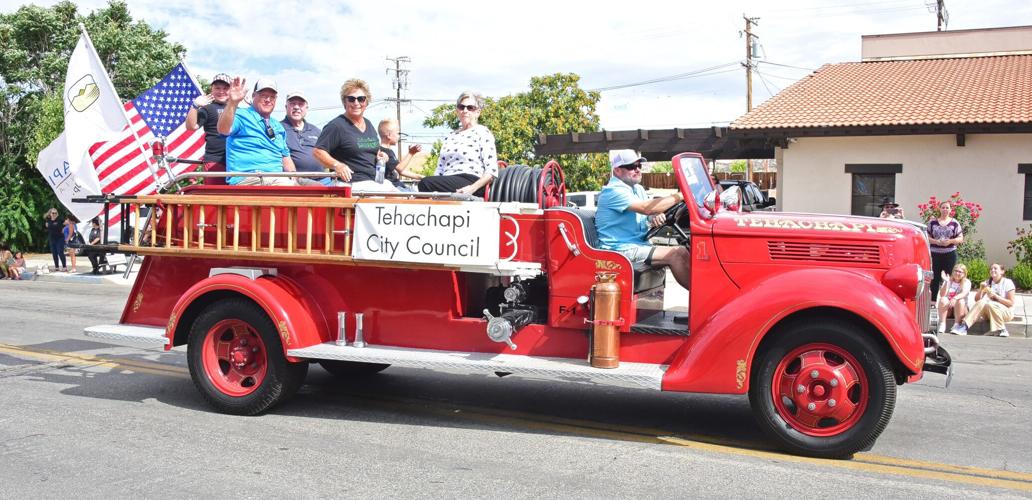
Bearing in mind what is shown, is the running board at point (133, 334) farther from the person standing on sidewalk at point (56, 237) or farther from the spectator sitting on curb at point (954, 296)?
the person standing on sidewalk at point (56, 237)

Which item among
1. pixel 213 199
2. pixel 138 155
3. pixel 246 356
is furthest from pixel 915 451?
pixel 138 155

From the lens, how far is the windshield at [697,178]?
6051 mm

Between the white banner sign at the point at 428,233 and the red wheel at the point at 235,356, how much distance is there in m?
1.12

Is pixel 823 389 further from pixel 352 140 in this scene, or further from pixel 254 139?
pixel 254 139

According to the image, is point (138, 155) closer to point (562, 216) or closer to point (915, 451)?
point (562, 216)

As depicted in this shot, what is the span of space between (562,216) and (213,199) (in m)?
2.65

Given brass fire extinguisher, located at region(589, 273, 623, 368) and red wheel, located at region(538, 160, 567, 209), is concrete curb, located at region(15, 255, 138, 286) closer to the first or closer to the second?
red wheel, located at region(538, 160, 567, 209)

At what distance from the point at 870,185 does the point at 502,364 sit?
16.9 metres

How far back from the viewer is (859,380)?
5.41 meters

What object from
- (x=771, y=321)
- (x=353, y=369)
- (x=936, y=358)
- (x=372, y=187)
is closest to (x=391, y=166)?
(x=372, y=187)

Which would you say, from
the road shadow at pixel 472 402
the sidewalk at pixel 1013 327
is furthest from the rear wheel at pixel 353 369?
the sidewalk at pixel 1013 327

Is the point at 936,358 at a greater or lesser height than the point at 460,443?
greater

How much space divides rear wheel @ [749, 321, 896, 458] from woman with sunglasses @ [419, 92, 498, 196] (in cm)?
270

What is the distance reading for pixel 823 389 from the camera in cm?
543
